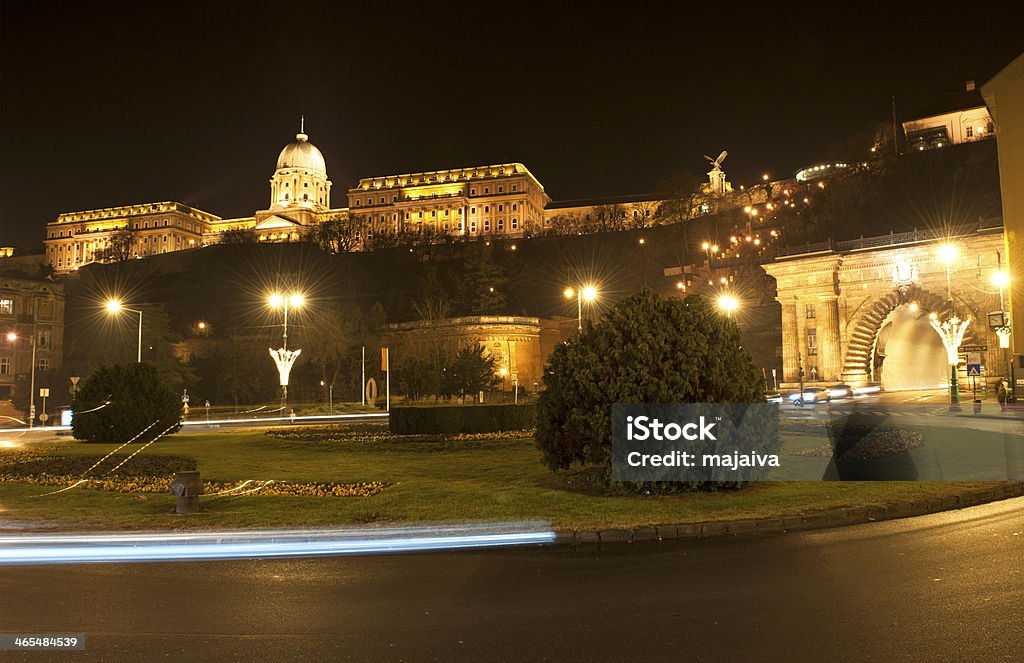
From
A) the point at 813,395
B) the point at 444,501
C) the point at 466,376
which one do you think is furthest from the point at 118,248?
the point at 444,501

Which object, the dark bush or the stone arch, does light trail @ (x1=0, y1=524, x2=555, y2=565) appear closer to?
A: the dark bush

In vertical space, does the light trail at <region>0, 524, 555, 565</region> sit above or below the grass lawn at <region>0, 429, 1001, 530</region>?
below

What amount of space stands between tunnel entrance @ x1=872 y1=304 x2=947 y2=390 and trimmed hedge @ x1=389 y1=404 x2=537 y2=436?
3593 centimetres

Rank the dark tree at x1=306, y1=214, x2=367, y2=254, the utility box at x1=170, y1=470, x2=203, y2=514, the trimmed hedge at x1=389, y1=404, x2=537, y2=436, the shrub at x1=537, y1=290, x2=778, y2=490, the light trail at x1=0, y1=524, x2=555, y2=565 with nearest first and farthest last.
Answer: the light trail at x1=0, y1=524, x2=555, y2=565
the utility box at x1=170, y1=470, x2=203, y2=514
the shrub at x1=537, y1=290, x2=778, y2=490
the trimmed hedge at x1=389, y1=404, x2=537, y2=436
the dark tree at x1=306, y1=214, x2=367, y2=254

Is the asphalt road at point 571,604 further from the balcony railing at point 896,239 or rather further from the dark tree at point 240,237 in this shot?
the dark tree at point 240,237

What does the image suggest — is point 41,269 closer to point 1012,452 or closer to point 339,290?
point 339,290

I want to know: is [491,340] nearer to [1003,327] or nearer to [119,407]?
[1003,327]

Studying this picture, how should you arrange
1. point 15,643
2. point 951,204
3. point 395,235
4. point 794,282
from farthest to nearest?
point 395,235, point 951,204, point 794,282, point 15,643

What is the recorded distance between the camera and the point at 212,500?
13.1 m

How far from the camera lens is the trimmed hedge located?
26047mm

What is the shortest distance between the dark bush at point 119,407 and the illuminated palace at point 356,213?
10624 cm

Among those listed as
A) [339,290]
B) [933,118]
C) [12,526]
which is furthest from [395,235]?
[12,526]

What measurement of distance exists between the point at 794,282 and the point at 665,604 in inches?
1990

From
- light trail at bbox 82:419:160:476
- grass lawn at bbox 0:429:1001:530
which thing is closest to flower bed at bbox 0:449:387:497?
light trail at bbox 82:419:160:476
